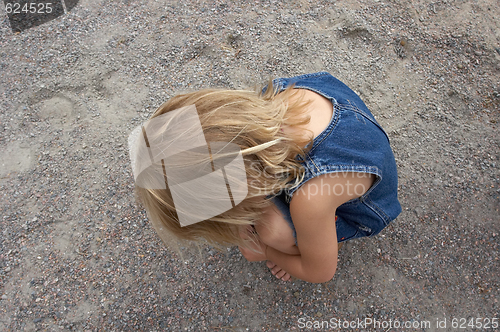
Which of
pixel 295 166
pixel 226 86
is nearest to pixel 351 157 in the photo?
pixel 295 166

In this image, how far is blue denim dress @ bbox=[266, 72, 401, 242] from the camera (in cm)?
104

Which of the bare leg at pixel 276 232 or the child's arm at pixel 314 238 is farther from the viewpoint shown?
the bare leg at pixel 276 232

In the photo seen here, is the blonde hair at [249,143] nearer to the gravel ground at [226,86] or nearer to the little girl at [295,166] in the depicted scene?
the little girl at [295,166]

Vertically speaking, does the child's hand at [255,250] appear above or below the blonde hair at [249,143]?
below

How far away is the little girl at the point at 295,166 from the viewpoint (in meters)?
0.99

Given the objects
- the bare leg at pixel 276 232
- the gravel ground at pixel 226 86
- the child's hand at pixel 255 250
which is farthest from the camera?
the gravel ground at pixel 226 86

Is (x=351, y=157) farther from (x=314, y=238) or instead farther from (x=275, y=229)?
(x=275, y=229)

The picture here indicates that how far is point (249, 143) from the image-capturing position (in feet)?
3.20

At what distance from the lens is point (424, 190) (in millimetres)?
1739

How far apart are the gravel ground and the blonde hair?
624 mm

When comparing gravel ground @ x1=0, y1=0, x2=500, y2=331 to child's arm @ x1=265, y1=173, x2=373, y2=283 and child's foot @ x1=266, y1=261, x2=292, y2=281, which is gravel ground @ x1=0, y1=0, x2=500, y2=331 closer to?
child's foot @ x1=266, y1=261, x2=292, y2=281

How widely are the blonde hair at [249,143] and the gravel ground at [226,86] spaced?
0.62m

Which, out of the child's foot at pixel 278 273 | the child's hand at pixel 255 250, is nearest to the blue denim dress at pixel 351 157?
the child's hand at pixel 255 250

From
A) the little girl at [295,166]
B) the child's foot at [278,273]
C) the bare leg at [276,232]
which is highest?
the little girl at [295,166]
